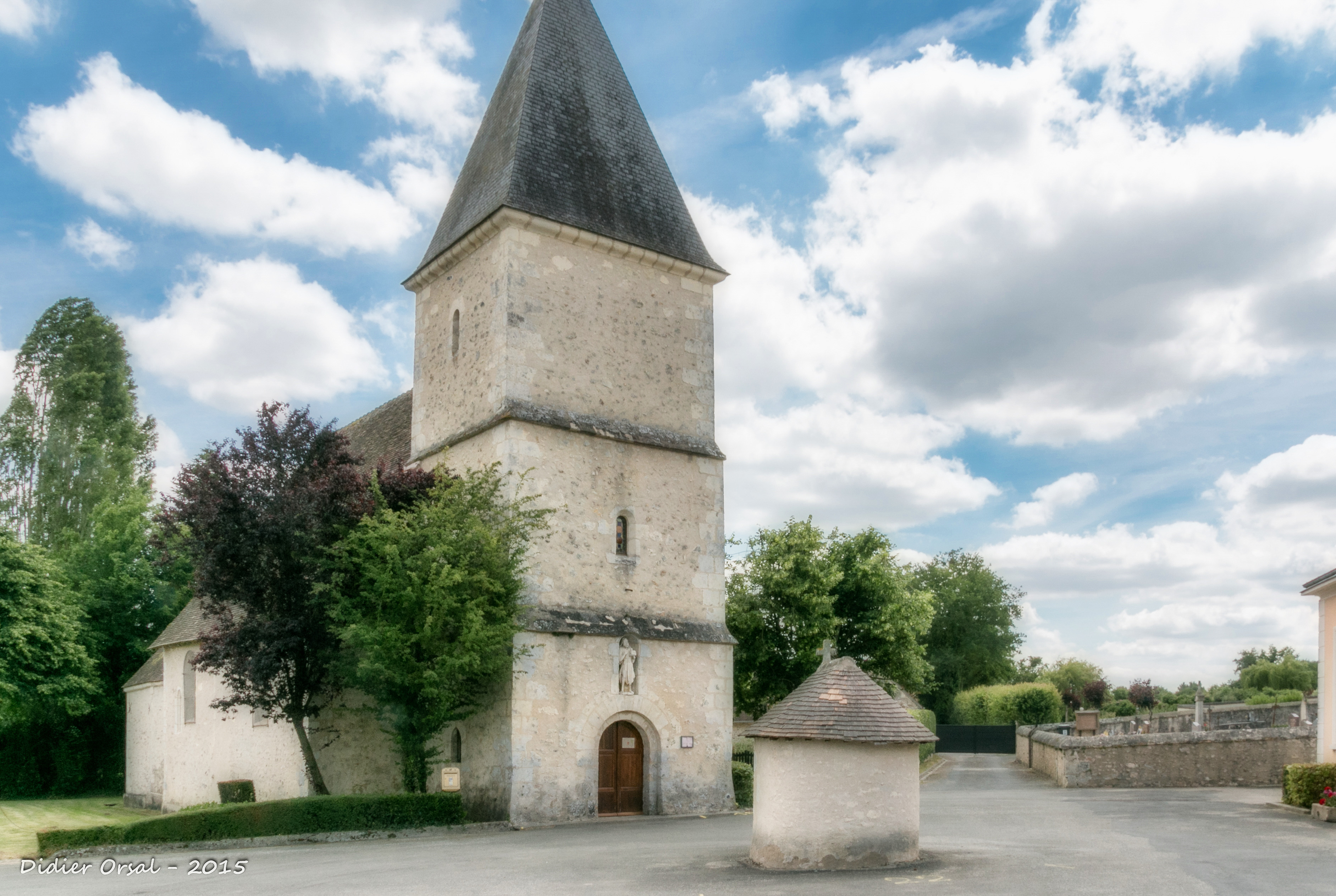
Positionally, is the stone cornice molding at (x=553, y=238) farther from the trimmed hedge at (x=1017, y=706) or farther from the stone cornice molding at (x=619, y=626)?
the trimmed hedge at (x=1017, y=706)

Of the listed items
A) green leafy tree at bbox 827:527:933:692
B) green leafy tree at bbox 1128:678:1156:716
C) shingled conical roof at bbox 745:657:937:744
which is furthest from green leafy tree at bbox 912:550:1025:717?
shingled conical roof at bbox 745:657:937:744

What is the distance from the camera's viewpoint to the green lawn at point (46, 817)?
2025 cm

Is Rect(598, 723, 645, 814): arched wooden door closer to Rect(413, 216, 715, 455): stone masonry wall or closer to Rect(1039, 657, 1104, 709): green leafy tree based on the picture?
Rect(413, 216, 715, 455): stone masonry wall

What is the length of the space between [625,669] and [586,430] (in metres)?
4.88

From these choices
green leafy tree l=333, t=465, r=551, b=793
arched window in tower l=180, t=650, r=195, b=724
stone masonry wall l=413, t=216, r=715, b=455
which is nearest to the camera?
green leafy tree l=333, t=465, r=551, b=793

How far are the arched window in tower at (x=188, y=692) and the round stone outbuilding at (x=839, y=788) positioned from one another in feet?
66.6

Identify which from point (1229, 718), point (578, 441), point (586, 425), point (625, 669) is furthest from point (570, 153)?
point (1229, 718)

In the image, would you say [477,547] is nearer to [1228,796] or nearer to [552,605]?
[552,605]

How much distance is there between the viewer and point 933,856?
13.0 meters

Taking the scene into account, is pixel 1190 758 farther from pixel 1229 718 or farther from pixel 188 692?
pixel 188 692

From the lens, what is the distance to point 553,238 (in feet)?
70.9

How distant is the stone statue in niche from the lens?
1998 centimetres

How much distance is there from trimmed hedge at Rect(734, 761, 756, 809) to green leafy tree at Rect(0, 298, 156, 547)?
29.2m

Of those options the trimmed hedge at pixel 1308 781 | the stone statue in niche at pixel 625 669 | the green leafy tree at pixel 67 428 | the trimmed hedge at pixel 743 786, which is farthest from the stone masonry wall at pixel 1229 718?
the green leafy tree at pixel 67 428
